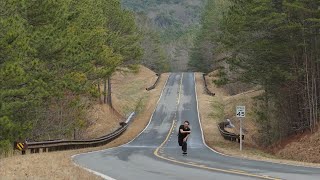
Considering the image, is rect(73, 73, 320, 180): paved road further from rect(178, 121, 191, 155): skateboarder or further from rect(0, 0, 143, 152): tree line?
rect(0, 0, 143, 152): tree line

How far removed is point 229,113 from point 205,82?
90.6 ft

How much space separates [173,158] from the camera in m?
21.1

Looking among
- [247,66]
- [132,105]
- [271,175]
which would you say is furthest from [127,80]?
[271,175]

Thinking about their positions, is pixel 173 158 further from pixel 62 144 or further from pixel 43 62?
pixel 43 62

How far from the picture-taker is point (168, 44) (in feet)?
586

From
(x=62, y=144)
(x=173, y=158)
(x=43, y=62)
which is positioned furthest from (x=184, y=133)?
(x=43, y=62)

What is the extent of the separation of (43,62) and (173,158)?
1076 cm

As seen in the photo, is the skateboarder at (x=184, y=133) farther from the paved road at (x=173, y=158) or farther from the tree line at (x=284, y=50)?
the tree line at (x=284, y=50)

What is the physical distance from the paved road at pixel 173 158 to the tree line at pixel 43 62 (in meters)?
4.52

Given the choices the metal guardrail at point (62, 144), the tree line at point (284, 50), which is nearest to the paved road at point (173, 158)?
the metal guardrail at point (62, 144)

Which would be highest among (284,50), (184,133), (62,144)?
(284,50)

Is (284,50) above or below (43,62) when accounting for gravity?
above

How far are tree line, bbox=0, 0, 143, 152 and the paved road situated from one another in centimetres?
452

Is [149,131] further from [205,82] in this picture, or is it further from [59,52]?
[205,82]
